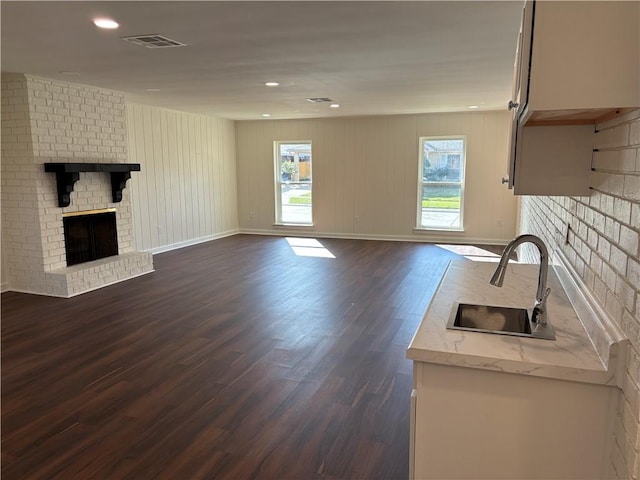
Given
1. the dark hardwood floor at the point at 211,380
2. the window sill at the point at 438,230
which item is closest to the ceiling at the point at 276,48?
the dark hardwood floor at the point at 211,380

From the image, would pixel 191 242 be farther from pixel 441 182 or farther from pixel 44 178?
pixel 441 182

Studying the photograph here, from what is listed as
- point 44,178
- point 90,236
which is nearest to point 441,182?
point 90,236

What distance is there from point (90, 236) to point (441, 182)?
614 centimetres

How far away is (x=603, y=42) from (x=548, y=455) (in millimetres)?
1284

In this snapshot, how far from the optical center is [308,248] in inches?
331

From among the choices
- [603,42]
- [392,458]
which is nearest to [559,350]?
[603,42]

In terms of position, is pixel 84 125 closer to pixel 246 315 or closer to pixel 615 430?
pixel 246 315

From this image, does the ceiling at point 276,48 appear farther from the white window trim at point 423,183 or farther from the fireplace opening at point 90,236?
the white window trim at point 423,183

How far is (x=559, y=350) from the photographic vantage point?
1553 millimetres

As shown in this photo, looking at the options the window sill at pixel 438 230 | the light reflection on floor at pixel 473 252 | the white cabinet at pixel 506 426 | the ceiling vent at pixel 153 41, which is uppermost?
the ceiling vent at pixel 153 41

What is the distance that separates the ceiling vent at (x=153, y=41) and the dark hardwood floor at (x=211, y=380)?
2.42 meters

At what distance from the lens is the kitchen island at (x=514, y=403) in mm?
1433

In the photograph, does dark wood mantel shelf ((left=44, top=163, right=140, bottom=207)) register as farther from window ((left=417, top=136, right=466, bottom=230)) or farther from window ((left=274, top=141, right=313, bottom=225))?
window ((left=417, top=136, right=466, bottom=230))

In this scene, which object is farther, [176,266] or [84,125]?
[176,266]
